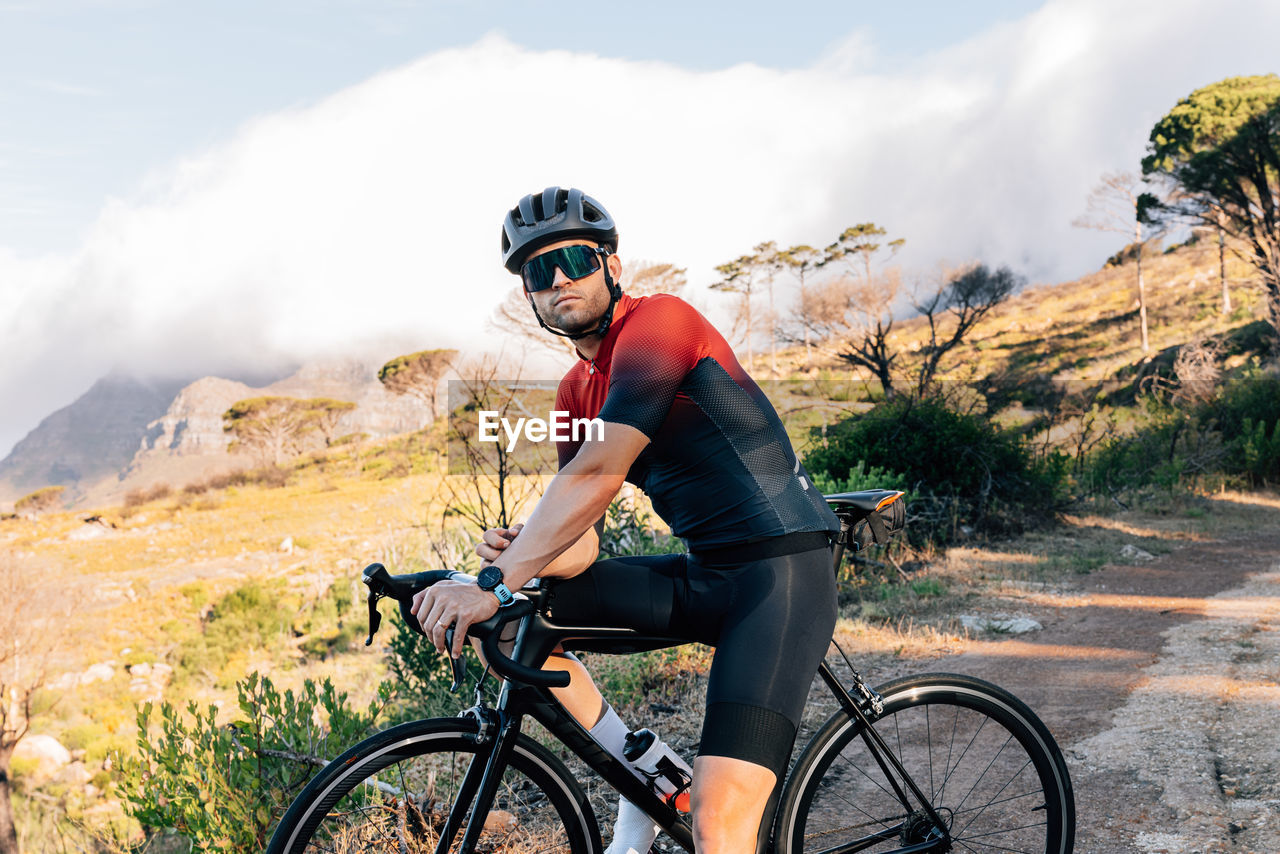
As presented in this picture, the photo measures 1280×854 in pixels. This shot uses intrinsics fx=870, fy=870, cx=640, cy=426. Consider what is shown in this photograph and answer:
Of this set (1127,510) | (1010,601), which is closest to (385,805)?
(1010,601)

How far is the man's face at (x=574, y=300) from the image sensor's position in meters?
2.24

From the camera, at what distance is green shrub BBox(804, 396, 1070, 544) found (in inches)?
420

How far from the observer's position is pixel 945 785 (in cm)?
293

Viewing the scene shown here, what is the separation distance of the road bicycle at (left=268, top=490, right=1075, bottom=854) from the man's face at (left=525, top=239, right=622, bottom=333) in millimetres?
694

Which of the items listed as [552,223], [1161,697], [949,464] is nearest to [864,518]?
[552,223]

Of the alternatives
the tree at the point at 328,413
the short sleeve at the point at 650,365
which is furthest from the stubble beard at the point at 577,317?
the tree at the point at 328,413

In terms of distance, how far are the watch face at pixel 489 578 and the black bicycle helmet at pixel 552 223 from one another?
882 millimetres

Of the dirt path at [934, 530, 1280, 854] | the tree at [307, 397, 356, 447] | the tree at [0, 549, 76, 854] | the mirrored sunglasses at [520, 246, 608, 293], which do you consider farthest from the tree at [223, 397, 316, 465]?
the mirrored sunglasses at [520, 246, 608, 293]

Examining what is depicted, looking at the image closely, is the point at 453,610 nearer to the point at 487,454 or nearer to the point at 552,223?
the point at 552,223

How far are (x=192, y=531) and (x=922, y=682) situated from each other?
3359cm

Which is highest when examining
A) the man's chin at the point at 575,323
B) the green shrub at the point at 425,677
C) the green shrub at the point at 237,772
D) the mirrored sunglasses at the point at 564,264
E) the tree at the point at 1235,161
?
the tree at the point at 1235,161

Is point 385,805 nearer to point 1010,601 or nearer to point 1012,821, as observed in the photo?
point 1012,821

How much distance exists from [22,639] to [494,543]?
1493 centimetres

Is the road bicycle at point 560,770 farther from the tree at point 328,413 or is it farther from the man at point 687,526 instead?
the tree at point 328,413
